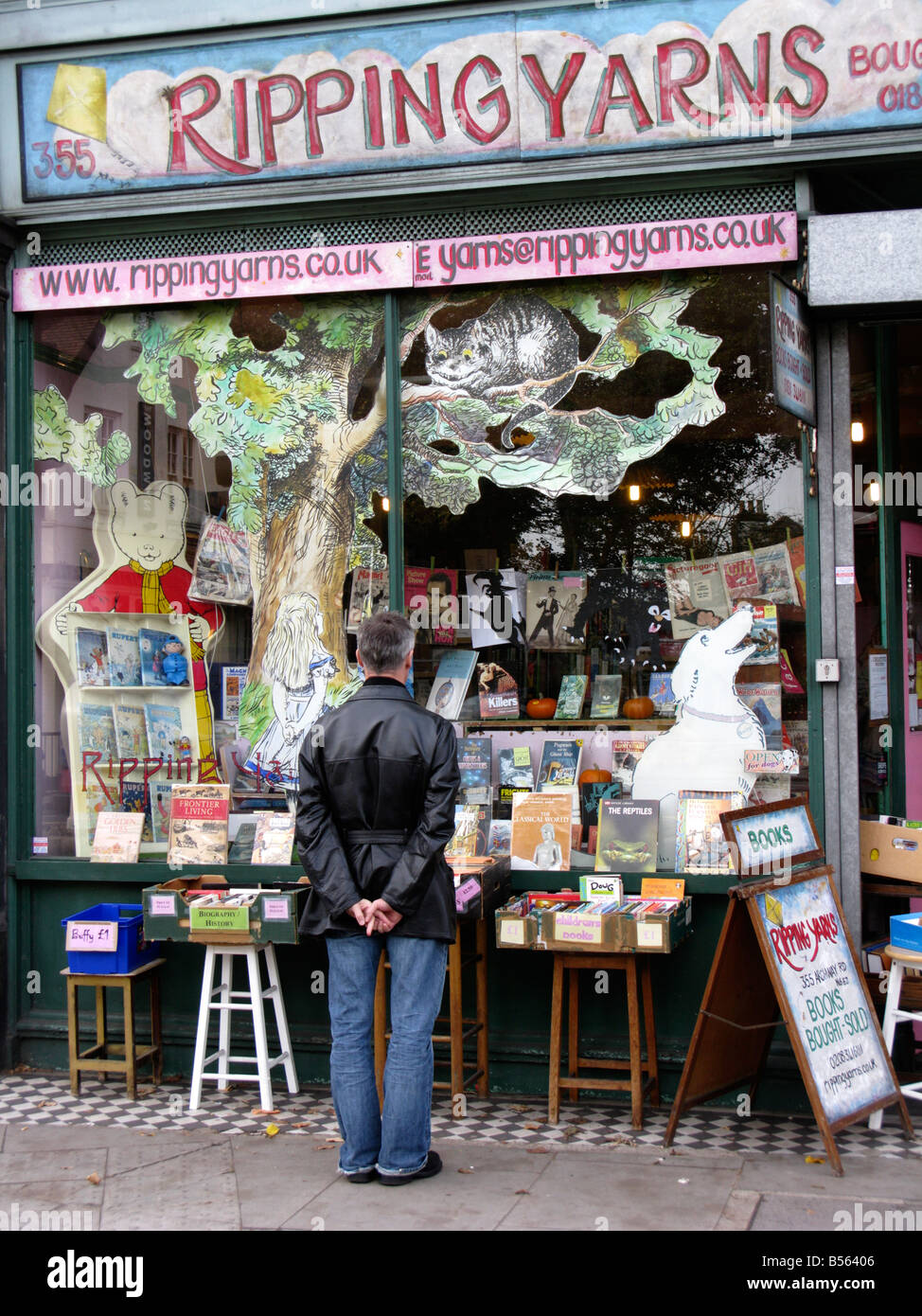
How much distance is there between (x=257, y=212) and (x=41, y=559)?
2065mm

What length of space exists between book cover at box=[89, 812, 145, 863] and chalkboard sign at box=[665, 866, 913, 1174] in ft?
9.49

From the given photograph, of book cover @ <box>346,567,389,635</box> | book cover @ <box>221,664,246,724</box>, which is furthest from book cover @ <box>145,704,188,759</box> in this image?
book cover @ <box>346,567,389,635</box>

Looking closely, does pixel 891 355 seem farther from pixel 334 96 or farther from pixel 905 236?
pixel 334 96

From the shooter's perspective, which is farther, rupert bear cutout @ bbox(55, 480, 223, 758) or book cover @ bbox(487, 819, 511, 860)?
rupert bear cutout @ bbox(55, 480, 223, 758)

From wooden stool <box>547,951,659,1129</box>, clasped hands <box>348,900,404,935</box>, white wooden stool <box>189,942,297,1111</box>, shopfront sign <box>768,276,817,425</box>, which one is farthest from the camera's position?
white wooden stool <box>189,942,297,1111</box>

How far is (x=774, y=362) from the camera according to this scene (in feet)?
17.0

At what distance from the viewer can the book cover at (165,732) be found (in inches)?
264

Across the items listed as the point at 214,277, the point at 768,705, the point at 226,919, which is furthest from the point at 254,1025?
the point at 214,277

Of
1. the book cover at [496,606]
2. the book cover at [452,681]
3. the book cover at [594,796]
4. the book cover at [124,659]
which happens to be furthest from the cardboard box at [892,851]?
the book cover at [124,659]

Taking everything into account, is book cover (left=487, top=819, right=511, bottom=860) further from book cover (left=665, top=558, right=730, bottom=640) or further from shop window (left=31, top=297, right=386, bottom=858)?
book cover (left=665, top=558, right=730, bottom=640)

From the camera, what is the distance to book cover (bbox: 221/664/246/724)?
260 inches

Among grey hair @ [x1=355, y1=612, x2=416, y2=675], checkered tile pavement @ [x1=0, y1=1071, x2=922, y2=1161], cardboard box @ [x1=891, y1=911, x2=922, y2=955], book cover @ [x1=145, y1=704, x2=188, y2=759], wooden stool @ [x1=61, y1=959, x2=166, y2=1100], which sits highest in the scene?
grey hair @ [x1=355, y1=612, x2=416, y2=675]

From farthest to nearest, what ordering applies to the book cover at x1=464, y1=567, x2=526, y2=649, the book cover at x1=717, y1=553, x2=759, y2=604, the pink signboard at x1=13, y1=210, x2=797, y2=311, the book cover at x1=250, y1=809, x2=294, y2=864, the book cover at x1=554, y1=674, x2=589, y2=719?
the book cover at x1=464, y1=567, x2=526, y2=649 → the book cover at x1=554, y1=674, x2=589, y2=719 → the book cover at x1=250, y1=809, x2=294, y2=864 → the book cover at x1=717, y1=553, x2=759, y2=604 → the pink signboard at x1=13, y1=210, x2=797, y2=311

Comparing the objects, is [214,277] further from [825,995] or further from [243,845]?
[825,995]
